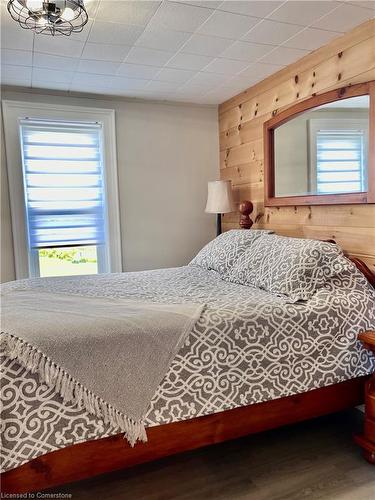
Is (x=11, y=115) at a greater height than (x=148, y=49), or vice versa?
(x=148, y=49)

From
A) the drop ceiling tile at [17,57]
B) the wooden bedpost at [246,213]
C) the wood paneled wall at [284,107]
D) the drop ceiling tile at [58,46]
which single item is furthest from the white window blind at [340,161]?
the drop ceiling tile at [17,57]

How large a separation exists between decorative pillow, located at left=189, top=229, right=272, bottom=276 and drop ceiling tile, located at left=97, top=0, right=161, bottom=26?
1475mm

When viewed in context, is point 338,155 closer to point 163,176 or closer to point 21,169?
point 163,176

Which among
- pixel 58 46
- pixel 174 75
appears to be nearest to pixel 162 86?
pixel 174 75

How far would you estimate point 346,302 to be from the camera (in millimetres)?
1819

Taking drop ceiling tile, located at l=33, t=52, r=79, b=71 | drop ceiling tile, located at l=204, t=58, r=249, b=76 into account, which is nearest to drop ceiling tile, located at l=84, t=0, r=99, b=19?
drop ceiling tile, located at l=33, t=52, r=79, b=71

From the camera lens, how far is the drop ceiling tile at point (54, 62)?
2456 mm

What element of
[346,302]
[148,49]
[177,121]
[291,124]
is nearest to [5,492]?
[346,302]

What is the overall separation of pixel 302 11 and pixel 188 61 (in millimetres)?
869

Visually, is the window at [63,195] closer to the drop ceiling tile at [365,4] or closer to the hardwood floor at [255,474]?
the hardwood floor at [255,474]

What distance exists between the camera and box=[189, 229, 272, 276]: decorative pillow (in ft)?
8.37

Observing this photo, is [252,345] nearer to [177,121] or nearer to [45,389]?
[45,389]

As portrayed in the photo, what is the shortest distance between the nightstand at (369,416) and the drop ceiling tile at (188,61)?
6.72ft

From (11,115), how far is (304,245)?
2.57 metres
